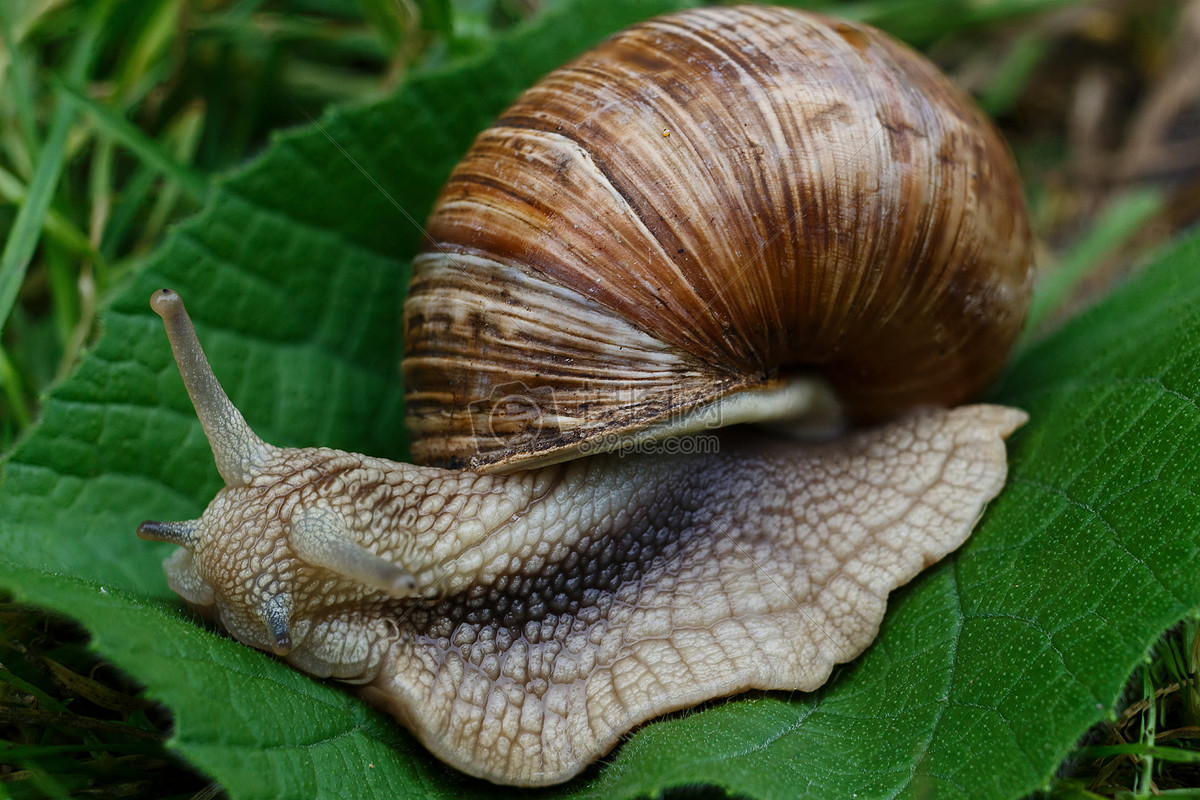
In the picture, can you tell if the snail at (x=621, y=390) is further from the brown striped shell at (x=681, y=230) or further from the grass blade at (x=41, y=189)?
the grass blade at (x=41, y=189)

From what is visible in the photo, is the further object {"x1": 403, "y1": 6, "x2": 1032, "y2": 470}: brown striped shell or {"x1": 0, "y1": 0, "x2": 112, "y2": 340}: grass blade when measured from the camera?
{"x1": 0, "y1": 0, "x2": 112, "y2": 340}: grass blade

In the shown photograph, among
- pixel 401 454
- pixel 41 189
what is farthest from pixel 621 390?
pixel 41 189

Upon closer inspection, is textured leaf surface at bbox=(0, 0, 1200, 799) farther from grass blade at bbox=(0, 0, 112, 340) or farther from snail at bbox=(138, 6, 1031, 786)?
grass blade at bbox=(0, 0, 112, 340)

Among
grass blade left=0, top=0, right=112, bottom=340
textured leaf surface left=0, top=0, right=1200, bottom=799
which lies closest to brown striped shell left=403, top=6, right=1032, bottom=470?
textured leaf surface left=0, top=0, right=1200, bottom=799

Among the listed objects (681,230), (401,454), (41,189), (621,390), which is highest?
(681,230)

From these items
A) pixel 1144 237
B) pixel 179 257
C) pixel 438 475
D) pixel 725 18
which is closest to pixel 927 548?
pixel 438 475

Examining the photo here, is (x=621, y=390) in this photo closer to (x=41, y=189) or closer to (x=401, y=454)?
(x=401, y=454)

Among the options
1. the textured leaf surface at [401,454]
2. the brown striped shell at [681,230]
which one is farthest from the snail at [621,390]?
the textured leaf surface at [401,454]
